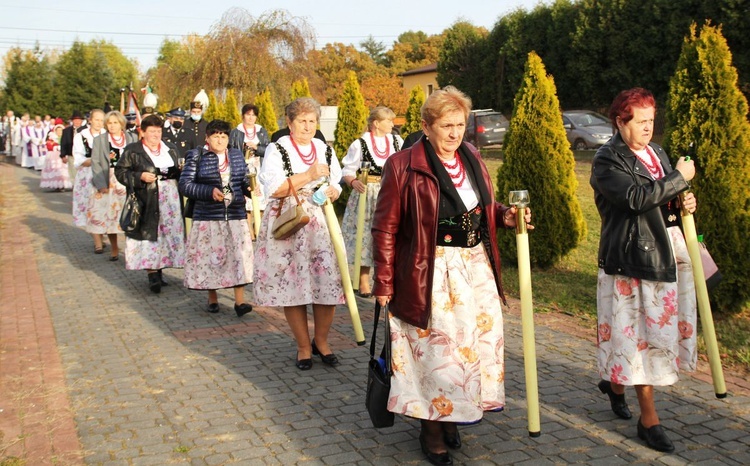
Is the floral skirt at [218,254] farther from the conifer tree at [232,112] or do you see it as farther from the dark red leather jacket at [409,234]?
the conifer tree at [232,112]

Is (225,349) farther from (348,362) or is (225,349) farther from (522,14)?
(522,14)

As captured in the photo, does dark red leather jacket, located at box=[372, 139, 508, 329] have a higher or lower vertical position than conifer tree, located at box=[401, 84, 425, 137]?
lower

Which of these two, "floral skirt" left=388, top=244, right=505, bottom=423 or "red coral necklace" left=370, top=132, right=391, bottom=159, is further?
"red coral necklace" left=370, top=132, right=391, bottom=159

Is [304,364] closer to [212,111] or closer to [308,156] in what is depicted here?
[308,156]

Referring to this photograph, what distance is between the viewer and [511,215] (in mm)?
4523

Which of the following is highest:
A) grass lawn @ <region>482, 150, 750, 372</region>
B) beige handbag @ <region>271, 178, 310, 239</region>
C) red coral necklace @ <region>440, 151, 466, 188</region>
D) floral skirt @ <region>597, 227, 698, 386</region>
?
red coral necklace @ <region>440, 151, 466, 188</region>

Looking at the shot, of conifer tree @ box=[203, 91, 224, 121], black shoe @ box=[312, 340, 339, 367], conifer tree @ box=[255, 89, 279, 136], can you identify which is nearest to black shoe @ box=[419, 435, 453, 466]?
black shoe @ box=[312, 340, 339, 367]

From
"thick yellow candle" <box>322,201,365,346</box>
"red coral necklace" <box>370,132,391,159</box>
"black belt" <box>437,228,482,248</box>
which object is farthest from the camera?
"red coral necklace" <box>370,132,391,159</box>

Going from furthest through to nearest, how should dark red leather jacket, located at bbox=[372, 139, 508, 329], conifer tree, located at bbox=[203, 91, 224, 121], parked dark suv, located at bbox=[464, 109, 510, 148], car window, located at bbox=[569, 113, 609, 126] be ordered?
parked dark suv, located at bbox=[464, 109, 510, 148] < car window, located at bbox=[569, 113, 609, 126] < conifer tree, located at bbox=[203, 91, 224, 121] < dark red leather jacket, located at bbox=[372, 139, 508, 329]

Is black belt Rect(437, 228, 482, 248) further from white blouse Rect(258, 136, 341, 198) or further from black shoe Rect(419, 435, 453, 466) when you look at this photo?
white blouse Rect(258, 136, 341, 198)

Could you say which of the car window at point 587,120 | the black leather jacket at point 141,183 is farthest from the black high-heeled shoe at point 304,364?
the car window at point 587,120

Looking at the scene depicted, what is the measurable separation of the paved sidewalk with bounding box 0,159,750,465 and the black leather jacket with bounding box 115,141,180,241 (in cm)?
124

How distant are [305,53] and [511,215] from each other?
104 ft

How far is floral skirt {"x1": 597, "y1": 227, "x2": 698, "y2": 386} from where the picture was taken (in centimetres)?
458
